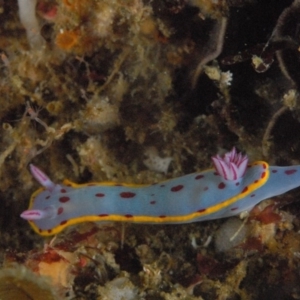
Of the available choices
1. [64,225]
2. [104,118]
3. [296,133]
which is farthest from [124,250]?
[296,133]

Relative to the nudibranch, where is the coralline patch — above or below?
below

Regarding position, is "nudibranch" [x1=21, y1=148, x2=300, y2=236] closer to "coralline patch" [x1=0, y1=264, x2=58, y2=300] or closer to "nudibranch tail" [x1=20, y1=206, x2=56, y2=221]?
"nudibranch tail" [x1=20, y1=206, x2=56, y2=221]

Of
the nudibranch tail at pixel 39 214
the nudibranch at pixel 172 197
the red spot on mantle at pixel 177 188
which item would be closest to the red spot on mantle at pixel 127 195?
the nudibranch at pixel 172 197

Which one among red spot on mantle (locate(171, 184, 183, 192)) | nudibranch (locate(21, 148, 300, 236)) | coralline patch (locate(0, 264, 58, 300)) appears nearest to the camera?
coralline patch (locate(0, 264, 58, 300))

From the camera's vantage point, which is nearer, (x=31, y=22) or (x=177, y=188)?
(x=31, y=22)

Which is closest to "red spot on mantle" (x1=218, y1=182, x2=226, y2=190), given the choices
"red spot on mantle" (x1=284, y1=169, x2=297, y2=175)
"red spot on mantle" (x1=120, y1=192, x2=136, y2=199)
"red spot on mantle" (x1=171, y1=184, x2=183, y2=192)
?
"red spot on mantle" (x1=171, y1=184, x2=183, y2=192)

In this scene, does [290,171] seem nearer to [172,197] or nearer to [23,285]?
[172,197]

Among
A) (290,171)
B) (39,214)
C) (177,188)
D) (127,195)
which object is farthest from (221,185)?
(39,214)

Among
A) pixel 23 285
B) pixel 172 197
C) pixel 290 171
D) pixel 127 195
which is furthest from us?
pixel 127 195

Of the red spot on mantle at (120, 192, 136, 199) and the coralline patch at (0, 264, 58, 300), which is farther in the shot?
the red spot on mantle at (120, 192, 136, 199)

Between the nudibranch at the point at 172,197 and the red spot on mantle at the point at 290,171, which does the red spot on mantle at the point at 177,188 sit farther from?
the red spot on mantle at the point at 290,171
